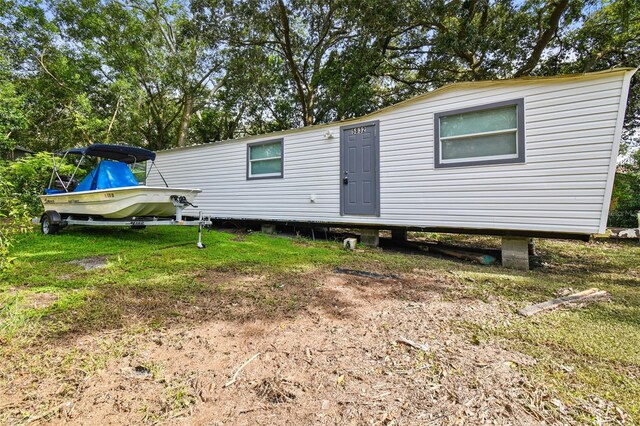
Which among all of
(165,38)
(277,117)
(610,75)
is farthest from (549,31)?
(165,38)

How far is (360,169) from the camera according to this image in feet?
19.8

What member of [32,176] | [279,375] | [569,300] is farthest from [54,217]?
[569,300]

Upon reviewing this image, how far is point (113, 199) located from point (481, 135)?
6315mm

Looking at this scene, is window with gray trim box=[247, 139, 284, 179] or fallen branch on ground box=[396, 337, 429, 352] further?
window with gray trim box=[247, 139, 284, 179]

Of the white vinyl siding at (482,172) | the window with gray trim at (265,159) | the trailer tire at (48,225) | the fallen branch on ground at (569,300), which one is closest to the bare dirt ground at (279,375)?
the fallen branch on ground at (569,300)

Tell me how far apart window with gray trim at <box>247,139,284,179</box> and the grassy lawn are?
100 inches

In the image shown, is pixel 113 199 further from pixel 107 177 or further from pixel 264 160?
pixel 264 160

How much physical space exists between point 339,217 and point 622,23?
32.0ft

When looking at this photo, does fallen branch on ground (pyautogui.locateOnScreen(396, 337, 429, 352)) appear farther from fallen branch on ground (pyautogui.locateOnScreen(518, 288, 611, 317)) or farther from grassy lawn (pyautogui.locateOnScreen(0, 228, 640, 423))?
fallen branch on ground (pyautogui.locateOnScreen(518, 288, 611, 317))

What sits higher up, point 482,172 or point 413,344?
point 482,172

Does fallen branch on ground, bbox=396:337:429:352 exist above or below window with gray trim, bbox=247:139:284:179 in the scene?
below

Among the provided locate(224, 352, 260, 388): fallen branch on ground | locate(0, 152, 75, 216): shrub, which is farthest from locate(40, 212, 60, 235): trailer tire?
locate(224, 352, 260, 388): fallen branch on ground

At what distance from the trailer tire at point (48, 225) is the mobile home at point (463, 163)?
151 inches

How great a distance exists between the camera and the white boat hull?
4.77 metres
